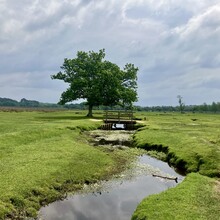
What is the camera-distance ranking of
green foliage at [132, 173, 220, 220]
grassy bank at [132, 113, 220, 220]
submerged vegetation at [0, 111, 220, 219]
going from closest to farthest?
1. green foliage at [132, 173, 220, 220]
2. grassy bank at [132, 113, 220, 220]
3. submerged vegetation at [0, 111, 220, 219]

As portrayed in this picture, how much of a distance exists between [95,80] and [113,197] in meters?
73.3

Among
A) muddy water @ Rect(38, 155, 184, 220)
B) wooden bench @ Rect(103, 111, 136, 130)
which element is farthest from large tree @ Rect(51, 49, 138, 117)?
muddy water @ Rect(38, 155, 184, 220)

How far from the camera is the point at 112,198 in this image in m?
20.4

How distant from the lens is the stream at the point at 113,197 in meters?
17.6

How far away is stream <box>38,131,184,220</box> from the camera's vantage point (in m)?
17.6

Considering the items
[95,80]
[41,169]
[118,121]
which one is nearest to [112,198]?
[41,169]

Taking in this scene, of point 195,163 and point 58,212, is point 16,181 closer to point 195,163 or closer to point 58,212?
point 58,212

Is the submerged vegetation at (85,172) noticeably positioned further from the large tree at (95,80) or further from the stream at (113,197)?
the large tree at (95,80)

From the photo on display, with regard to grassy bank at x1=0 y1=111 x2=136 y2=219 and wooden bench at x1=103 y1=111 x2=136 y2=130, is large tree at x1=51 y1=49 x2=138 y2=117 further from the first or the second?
grassy bank at x1=0 y1=111 x2=136 y2=219

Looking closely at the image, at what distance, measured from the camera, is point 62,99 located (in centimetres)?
9325

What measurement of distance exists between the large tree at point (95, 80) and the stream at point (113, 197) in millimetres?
63413

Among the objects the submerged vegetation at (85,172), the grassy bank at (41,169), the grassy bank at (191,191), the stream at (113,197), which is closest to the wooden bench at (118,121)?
the submerged vegetation at (85,172)

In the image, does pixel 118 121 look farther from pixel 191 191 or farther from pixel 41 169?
pixel 191 191

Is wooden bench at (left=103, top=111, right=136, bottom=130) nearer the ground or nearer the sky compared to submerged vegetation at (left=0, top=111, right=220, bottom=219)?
nearer the sky
